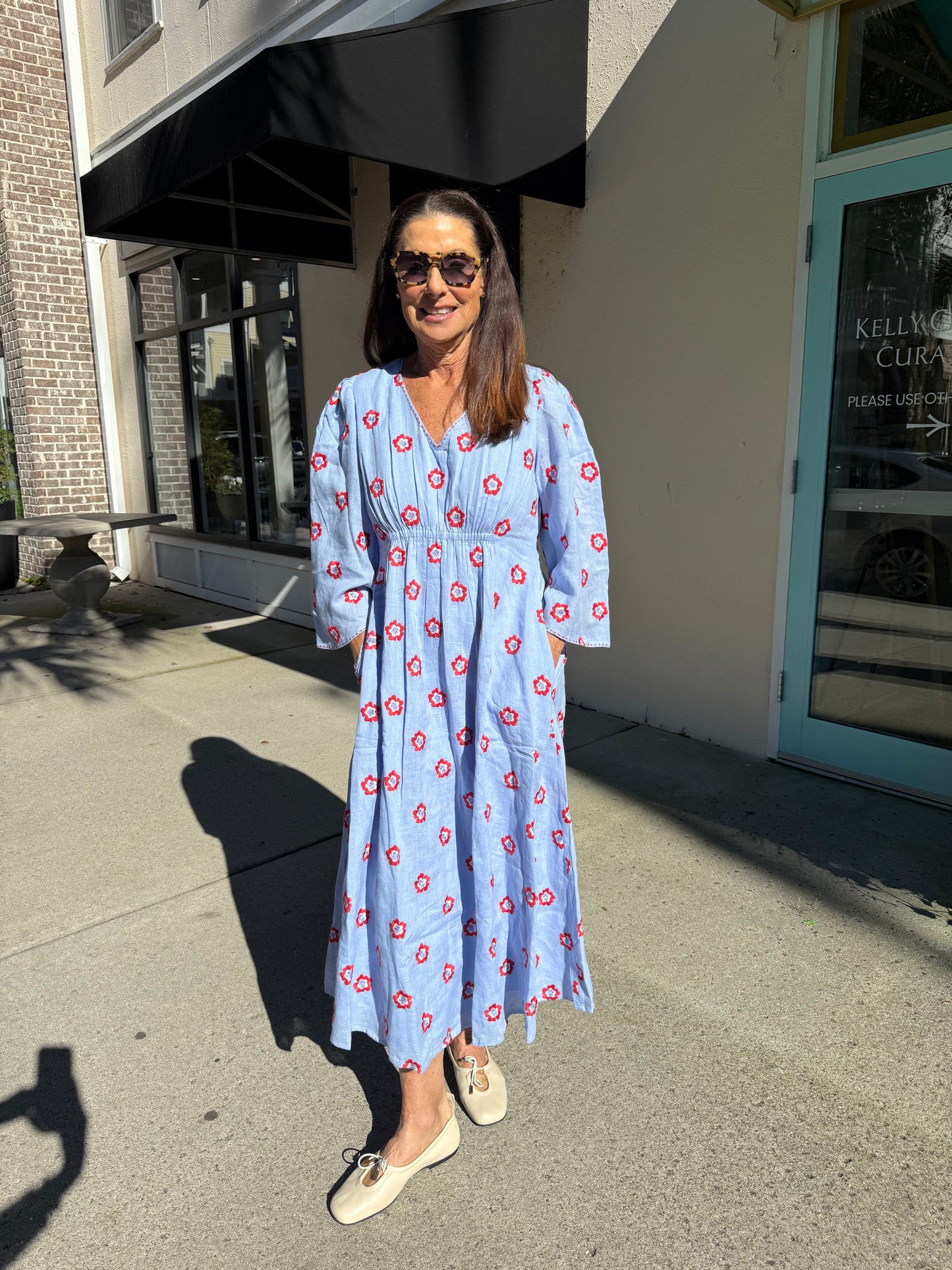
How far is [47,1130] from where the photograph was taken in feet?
6.81

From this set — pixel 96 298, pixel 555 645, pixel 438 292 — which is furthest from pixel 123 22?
pixel 555 645

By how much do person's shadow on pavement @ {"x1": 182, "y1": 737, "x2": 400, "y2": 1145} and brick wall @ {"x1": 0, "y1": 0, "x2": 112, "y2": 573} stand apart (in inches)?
234

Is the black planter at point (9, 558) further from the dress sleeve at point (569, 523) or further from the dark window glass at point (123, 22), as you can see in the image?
the dress sleeve at point (569, 523)

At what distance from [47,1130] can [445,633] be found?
1.52 m

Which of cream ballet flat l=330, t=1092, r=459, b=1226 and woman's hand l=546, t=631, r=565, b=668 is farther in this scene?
woman's hand l=546, t=631, r=565, b=668

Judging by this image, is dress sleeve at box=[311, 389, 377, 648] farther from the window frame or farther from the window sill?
the window sill

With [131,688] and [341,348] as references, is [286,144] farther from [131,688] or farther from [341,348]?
[131,688]

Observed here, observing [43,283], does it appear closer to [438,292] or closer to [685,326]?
[685,326]

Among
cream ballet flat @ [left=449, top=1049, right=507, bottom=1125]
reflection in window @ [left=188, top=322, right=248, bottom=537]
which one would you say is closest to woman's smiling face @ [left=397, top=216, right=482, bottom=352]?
cream ballet flat @ [left=449, top=1049, right=507, bottom=1125]

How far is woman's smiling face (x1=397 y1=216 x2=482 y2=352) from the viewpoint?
1785 mm

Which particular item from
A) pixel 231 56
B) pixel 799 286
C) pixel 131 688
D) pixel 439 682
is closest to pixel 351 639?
pixel 439 682

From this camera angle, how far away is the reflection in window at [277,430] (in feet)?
24.2

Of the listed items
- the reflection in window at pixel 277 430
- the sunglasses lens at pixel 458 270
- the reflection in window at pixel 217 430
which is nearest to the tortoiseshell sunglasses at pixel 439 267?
the sunglasses lens at pixel 458 270

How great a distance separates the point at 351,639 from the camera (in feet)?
6.45
